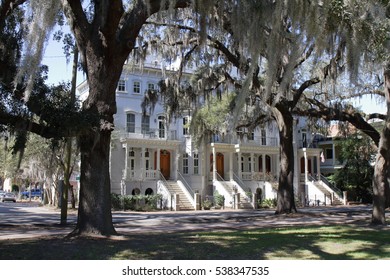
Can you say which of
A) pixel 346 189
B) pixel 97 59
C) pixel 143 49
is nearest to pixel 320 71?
pixel 143 49

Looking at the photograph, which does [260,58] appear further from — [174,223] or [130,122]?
[130,122]

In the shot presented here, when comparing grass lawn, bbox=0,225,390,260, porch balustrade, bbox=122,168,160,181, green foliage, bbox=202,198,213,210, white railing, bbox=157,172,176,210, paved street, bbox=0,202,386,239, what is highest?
porch balustrade, bbox=122,168,160,181

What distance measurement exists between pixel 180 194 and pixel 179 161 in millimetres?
3766

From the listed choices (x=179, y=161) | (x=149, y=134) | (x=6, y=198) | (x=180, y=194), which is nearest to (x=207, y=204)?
(x=180, y=194)

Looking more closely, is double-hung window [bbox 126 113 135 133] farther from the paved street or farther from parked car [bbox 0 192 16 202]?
parked car [bbox 0 192 16 202]

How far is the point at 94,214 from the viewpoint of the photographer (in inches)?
409

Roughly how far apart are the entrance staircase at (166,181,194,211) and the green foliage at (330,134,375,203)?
14337 millimetres

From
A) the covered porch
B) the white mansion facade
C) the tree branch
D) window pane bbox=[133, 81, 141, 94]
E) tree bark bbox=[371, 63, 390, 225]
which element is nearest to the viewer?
tree bark bbox=[371, 63, 390, 225]

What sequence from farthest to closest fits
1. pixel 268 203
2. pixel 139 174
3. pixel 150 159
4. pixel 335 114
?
pixel 150 159 < pixel 268 203 < pixel 139 174 < pixel 335 114

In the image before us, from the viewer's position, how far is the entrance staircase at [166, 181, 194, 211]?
30609 millimetres

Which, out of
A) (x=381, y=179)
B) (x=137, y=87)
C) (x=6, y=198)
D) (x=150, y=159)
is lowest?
(x=6, y=198)

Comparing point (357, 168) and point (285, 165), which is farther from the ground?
point (357, 168)

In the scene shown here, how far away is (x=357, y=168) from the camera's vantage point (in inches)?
1481

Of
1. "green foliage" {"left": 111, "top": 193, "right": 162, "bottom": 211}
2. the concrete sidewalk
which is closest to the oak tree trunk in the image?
the concrete sidewalk
